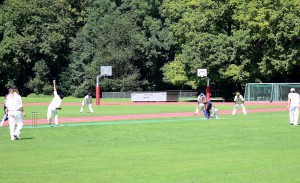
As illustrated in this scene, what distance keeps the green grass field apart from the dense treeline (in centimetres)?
4542

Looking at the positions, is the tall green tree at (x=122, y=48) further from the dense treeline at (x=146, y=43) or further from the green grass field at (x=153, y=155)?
the green grass field at (x=153, y=155)

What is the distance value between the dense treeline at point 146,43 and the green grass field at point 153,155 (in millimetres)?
45418

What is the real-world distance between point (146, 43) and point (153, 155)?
75.6 m

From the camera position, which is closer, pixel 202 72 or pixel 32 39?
pixel 202 72

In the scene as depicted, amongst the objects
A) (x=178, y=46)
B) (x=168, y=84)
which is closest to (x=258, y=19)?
(x=178, y=46)

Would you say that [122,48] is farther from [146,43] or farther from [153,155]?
[153,155]

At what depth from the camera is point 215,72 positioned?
264ft

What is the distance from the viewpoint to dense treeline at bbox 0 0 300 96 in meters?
76.6

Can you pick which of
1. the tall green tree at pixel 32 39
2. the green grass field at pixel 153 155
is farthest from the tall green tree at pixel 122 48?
the green grass field at pixel 153 155

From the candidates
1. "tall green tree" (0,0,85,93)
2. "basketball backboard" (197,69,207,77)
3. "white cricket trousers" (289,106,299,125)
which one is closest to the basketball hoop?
"basketball backboard" (197,69,207,77)

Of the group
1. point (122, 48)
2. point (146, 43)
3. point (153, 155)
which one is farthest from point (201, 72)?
point (153, 155)

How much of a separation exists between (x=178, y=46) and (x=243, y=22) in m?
12.8

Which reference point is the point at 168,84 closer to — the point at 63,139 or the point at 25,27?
the point at 25,27

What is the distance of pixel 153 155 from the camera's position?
2020cm
